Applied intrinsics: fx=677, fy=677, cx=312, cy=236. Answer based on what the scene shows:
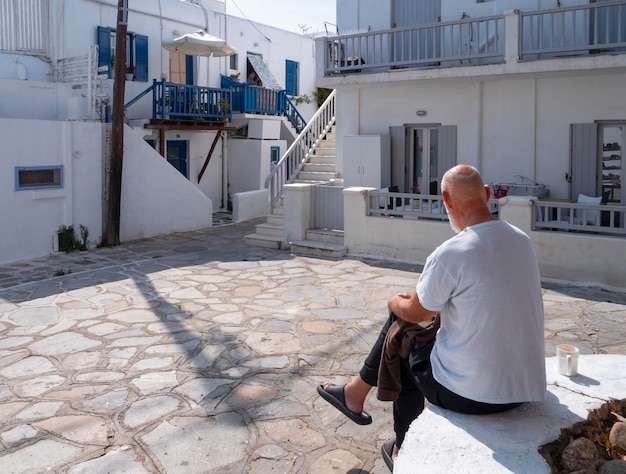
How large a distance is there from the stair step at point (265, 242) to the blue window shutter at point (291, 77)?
11.8 metres

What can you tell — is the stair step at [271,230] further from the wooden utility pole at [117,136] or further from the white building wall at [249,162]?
the white building wall at [249,162]

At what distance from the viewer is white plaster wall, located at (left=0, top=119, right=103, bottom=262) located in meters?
12.5

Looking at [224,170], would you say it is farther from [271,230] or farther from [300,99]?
[271,230]

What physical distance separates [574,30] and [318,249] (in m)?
5.94

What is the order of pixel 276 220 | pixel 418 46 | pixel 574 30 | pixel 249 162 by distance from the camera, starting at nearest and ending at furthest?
pixel 574 30 → pixel 418 46 → pixel 276 220 → pixel 249 162

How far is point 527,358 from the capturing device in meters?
3.57

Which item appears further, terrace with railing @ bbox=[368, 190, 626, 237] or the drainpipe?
the drainpipe

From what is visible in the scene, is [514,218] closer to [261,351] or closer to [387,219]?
Result: [387,219]

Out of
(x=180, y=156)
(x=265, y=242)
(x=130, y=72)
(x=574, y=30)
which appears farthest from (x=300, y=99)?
(x=574, y=30)

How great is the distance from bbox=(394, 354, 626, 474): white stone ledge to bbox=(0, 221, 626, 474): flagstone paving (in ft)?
3.39

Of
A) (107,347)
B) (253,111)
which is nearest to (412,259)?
(107,347)

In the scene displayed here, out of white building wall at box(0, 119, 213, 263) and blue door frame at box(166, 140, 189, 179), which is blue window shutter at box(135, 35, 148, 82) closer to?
blue door frame at box(166, 140, 189, 179)

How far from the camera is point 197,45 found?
60.4ft

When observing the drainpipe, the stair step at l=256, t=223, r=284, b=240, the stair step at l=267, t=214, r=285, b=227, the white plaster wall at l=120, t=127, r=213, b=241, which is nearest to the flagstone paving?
the stair step at l=256, t=223, r=284, b=240
